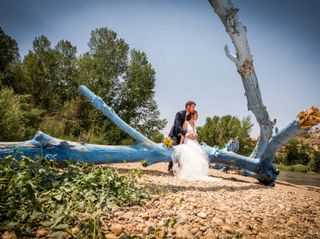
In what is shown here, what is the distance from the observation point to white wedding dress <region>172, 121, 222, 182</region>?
562 centimetres

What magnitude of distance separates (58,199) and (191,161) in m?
3.96

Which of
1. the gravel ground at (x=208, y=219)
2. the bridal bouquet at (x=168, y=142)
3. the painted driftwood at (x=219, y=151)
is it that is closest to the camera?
the gravel ground at (x=208, y=219)

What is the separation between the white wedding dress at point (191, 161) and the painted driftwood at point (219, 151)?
276 millimetres

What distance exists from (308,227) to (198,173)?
312 cm

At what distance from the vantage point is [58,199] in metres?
2.16

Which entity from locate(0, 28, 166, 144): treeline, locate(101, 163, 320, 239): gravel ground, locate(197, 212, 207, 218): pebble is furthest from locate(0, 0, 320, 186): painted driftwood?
locate(0, 28, 166, 144): treeline

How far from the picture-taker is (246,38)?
18.3 feet

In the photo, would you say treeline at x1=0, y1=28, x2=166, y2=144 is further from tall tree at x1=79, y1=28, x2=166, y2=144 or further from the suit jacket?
the suit jacket

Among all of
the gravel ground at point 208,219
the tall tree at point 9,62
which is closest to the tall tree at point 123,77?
the tall tree at point 9,62

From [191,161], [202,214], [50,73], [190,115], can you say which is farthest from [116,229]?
[50,73]

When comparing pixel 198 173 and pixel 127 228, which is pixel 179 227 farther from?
pixel 198 173

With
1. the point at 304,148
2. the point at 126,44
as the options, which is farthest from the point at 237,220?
the point at 304,148

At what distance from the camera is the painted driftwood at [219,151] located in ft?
15.0

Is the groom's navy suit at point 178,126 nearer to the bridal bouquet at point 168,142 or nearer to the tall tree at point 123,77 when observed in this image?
the bridal bouquet at point 168,142
